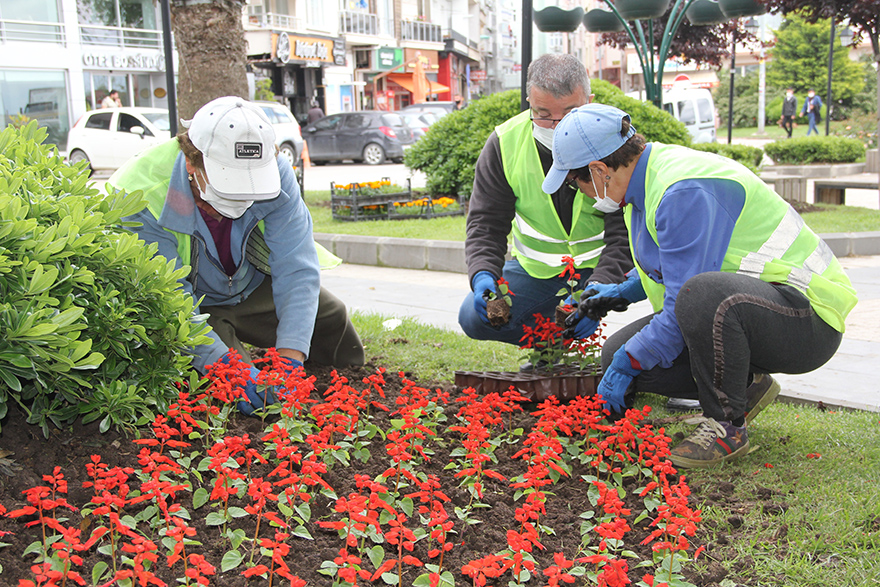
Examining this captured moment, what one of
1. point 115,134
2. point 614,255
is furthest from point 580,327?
point 115,134

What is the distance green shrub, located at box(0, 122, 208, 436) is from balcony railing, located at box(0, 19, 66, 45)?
27.1 m

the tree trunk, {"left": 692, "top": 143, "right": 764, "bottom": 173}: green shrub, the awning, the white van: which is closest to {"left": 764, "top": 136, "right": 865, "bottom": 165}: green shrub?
{"left": 692, "top": 143, "right": 764, "bottom": 173}: green shrub

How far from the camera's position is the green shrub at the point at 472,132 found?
31.1ft

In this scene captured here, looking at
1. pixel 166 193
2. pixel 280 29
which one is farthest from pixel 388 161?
pixel 166 193

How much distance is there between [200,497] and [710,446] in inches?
72.5

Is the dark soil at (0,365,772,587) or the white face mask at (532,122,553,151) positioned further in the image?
the white face mask at (532,122,553,151)

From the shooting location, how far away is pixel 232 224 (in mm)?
3361

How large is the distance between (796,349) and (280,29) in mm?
33469

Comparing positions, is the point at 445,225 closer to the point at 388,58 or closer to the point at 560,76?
the point at 560,76

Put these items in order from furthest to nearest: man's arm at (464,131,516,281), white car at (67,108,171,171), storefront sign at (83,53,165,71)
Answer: storefront sign at (83,53,165,71) < white car at (67,108,171,171) < man's arm at (464,131,516,281)

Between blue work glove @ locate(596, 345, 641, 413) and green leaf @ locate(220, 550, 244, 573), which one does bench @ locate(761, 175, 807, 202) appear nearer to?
blue work glove @ locate(596, 345, 641, 413)

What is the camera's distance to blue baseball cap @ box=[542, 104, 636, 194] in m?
2.99

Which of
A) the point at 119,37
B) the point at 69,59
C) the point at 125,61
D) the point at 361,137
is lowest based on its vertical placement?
the point at 361,137

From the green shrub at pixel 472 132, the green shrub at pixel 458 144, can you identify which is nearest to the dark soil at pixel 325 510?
the green shrub at pixel 472 132
